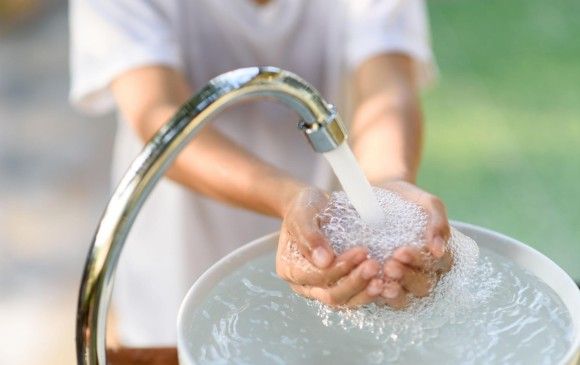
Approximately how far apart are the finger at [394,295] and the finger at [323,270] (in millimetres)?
27

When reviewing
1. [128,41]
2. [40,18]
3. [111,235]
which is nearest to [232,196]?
[128,41]

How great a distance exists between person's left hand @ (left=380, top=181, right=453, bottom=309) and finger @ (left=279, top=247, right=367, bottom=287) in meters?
0.02

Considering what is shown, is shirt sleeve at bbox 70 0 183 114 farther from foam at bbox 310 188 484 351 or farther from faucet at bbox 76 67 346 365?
faucet at bbox 76 67 346 365

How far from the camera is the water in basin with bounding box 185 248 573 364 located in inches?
27.0

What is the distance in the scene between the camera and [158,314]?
147cm

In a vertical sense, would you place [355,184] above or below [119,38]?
below

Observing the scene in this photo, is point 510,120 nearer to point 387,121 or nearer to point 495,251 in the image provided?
point 387,121

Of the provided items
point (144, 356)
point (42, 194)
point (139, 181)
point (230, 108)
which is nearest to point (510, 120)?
point (42, 194)

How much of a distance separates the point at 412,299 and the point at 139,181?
24cm

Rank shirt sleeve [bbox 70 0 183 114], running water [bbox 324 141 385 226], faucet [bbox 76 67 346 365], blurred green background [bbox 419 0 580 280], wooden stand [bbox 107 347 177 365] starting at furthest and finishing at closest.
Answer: blurred green background [bbox 419 0 580 280] < shirt sleeve [bbox 70 0 183 114] < wooden stand [bbox 107 347 177 365] < running water [bbox 324 141 385 226] < faucet [bbox 76 67 346 365]

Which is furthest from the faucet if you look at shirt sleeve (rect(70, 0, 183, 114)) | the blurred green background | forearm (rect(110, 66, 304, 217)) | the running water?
the blurred green background

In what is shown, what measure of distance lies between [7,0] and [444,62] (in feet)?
5.21

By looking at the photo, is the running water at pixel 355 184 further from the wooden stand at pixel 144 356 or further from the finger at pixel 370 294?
the wooden stand at pixel 144 356

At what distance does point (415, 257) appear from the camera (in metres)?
0.71
